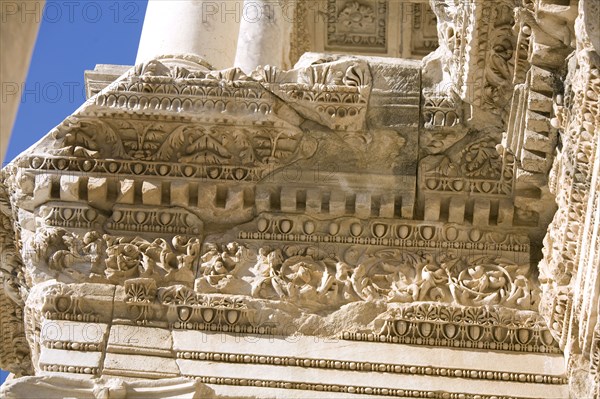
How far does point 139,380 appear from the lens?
27.9 feet

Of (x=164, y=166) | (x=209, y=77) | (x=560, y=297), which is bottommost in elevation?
(x=560, y=297)

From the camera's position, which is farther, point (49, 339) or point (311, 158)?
point (311, 158)

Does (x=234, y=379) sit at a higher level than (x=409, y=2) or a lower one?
lower

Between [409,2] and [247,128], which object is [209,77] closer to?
[247,128]

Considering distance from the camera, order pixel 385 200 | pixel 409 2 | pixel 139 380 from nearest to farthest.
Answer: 1. pixel 139 380
2. pixel 385 200
3. pixel 409 2

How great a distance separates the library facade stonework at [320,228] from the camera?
8633 millimetres

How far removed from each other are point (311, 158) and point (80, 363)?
195cm

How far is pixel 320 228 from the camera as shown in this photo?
30.7 feet

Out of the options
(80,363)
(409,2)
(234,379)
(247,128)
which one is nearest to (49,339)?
(80,363)

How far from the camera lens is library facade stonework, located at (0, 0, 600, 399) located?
8633mm

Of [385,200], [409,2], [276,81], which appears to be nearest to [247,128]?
[276,81]

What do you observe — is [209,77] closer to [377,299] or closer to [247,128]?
[247,128]

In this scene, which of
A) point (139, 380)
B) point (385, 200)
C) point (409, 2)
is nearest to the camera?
point (139, 380)

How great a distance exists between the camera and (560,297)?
867 cm
